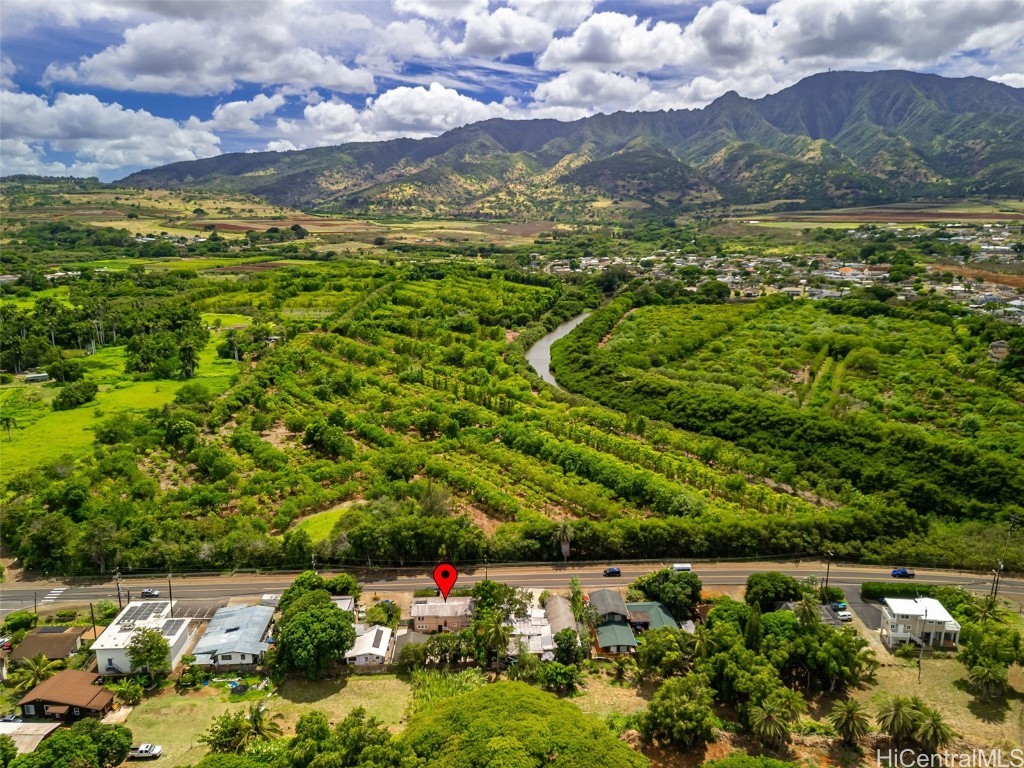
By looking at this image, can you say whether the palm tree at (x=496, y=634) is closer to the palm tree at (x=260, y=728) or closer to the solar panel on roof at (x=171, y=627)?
the palm tree at (x=260, y=728)

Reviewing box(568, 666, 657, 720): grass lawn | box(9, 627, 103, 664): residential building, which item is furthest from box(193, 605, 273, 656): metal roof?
box(568, 666, 657, 720): grass lawn

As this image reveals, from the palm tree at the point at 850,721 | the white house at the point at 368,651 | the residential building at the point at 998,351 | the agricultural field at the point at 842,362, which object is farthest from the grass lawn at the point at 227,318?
the residential building at the point at 998,351

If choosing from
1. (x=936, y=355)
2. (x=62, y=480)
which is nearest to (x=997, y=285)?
(x=936, y=355)

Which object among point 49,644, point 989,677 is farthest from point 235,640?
point 989,677

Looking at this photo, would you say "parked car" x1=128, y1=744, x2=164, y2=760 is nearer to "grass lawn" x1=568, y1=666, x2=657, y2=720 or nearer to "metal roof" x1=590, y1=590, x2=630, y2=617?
"grass lawn" x1=568, y1=666, x2=657, y2=720

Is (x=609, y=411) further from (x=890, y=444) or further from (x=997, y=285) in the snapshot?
(x=997, y=285)

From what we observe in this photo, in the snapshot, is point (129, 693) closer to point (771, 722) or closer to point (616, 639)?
point (616, 639)
